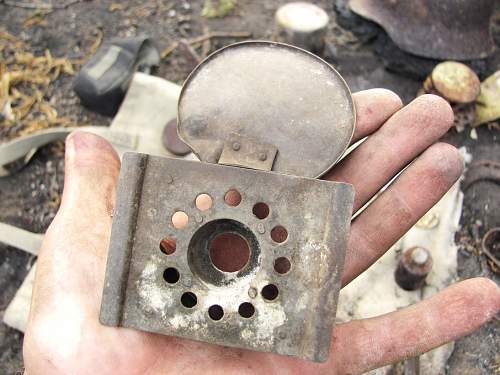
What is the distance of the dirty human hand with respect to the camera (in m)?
1.96

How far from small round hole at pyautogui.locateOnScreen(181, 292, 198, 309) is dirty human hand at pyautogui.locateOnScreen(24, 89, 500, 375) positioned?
0.68 feet

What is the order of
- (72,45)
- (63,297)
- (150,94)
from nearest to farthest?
(63,297), (150,94), (72,45)

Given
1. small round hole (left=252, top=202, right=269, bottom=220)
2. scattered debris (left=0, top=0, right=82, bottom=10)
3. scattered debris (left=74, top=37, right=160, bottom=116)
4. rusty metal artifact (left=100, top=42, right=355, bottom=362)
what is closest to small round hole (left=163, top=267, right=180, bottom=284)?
rusty metal artifact (left=100, top=42, right=355, bottom=362)

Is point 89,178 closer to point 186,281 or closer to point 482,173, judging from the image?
point 186,281

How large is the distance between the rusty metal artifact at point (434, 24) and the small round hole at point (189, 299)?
2.75m

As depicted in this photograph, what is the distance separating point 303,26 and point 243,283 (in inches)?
98.5

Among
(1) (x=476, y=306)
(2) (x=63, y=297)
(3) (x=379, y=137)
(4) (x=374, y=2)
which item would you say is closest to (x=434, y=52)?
(4) (x=374, y=2)

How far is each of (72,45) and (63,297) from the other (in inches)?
110

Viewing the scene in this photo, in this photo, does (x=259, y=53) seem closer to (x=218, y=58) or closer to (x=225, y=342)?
(x=218, y=58)

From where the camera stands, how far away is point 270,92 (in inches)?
90.2

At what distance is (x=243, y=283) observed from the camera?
6.44 feet

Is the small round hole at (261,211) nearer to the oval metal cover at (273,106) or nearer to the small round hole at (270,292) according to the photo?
the oval metal cover at (273,106)

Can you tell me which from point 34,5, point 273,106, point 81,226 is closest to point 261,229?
point 273,106

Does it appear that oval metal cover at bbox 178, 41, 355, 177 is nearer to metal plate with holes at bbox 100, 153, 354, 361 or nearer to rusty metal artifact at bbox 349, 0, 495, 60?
metal plate with holes at bbox 100, 153, 354, 361
